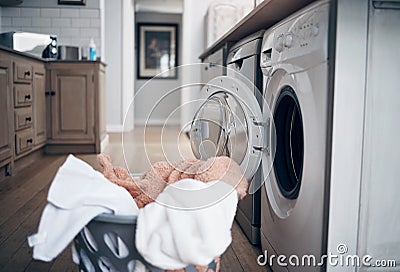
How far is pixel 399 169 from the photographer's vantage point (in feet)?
3.54

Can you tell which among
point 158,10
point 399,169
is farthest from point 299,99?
point 158,10

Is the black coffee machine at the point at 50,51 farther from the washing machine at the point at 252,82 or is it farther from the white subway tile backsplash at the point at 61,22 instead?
the washing machine at the point at 252,82

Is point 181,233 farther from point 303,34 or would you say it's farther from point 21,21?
point 21,21

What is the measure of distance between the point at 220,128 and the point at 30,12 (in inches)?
150

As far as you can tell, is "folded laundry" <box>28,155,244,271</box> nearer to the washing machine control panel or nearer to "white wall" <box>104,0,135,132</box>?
the washing machine control panel

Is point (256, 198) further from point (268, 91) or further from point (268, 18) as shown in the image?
point (268, 18)

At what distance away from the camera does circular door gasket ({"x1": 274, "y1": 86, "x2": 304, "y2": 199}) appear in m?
1.45

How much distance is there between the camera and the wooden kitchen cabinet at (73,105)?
13.5ft

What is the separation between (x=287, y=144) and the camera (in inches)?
59.5

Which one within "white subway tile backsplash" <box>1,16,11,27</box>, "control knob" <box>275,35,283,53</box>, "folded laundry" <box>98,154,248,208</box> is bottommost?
"folded laundry" <box>98,154,248,208</box>

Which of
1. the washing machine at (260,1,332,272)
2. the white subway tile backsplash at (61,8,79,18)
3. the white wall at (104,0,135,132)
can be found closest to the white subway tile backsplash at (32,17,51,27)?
the white subway tile backsplash at (61,8,79,18)

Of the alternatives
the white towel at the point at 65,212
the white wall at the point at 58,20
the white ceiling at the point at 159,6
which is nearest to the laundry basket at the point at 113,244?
the white towel at the point at 65,212

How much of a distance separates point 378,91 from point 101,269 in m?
0.74

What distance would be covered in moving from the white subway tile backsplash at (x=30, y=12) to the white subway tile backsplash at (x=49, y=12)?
0.04 meters
